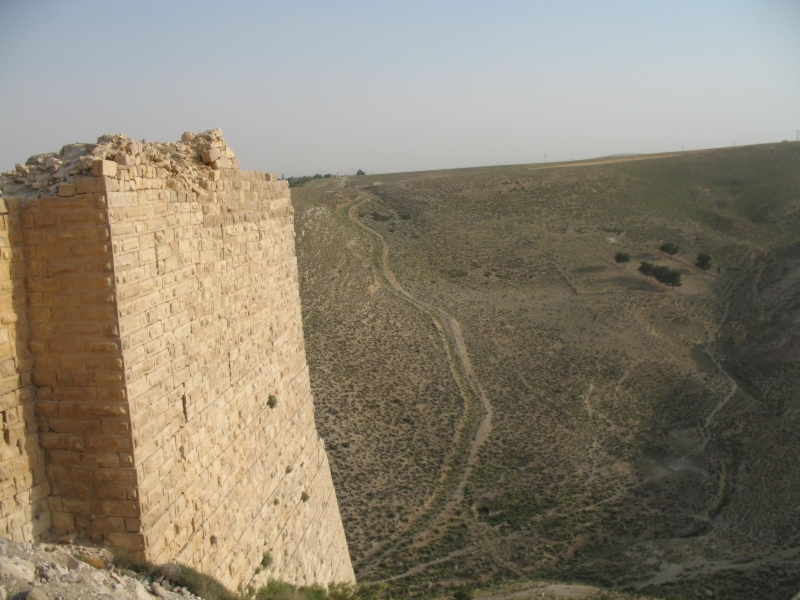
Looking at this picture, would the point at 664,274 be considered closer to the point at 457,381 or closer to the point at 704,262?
the point at 704,262

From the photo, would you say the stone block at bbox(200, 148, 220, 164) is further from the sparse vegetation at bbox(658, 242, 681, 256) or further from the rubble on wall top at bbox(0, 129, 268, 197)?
the sparse vegetation at bbox(658, 242, 681, 256)

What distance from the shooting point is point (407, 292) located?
3103cm

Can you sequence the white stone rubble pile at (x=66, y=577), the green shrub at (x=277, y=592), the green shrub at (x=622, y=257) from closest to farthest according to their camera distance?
the white stone rubble pile at (x=66, y=577) < the green shrub at (x=277, y=592) < the green shrub at (x=622, y=257)

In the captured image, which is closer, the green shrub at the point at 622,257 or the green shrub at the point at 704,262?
the green shrub at the point at 704,262

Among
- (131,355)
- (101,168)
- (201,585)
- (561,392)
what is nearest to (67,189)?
(101,168)

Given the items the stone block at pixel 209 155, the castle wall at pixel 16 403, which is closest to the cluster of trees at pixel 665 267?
the stone block at pixel 209 155

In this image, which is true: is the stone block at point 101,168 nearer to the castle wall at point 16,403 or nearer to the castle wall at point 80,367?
the castle wall at point 80,367

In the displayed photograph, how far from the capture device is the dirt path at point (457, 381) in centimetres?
1297

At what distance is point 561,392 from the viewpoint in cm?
2147

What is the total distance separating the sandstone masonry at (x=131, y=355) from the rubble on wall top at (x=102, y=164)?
2 cm

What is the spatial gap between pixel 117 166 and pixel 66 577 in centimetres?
282

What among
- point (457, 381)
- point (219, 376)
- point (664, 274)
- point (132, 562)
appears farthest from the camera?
point (664, 274)

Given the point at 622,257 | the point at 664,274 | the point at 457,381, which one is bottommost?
the point at 457,381

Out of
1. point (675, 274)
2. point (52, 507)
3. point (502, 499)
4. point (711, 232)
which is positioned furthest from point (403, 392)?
point (711, 232)
